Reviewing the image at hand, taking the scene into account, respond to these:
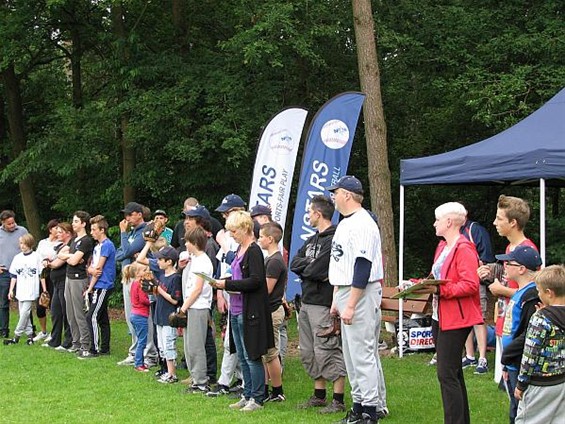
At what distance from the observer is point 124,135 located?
16.0 meters

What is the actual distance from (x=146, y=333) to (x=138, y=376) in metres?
0.60

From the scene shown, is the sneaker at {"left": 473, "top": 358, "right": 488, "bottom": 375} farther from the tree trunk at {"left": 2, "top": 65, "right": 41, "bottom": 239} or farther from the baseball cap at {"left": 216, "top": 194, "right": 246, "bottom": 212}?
the tree trunk at {"left": 2, "top": 65, "right": 41, "bottom": 239}

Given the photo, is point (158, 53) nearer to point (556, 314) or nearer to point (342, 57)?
point (342, 57)

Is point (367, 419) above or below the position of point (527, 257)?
below

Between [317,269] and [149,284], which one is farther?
[149,284]

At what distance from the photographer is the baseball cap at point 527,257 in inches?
209

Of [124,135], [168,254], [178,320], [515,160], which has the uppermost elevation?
[124,135]

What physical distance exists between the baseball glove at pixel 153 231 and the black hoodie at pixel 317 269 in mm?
2396

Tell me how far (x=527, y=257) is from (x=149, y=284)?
4.42 m

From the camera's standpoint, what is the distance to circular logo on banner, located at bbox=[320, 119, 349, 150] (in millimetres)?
10102

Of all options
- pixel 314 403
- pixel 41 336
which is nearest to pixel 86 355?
pixel 41 336

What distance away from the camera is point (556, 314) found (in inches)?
188

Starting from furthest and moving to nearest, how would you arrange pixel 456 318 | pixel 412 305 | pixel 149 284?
1. pixel 412 305
2. pixel 149 284
3. pixel 456 318

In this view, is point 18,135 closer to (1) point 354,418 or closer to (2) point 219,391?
(2) point 219,391
